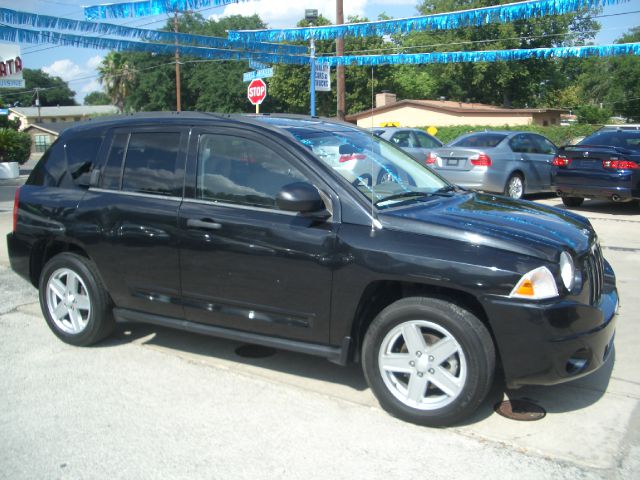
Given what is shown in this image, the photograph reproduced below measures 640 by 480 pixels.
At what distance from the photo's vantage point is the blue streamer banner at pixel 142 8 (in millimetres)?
12172

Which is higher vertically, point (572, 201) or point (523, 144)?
point (523, 144)

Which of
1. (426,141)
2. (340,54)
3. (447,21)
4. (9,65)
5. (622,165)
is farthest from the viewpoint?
(9,65)

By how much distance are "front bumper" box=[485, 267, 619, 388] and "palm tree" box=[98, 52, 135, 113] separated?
68.3 meters

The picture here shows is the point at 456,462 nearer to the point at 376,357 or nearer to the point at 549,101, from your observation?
the point at 376,357

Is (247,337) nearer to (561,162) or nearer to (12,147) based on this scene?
(561,162)

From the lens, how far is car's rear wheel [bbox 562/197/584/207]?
12906 millimetres

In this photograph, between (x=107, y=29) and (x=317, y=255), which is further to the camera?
(x=107, y=29)

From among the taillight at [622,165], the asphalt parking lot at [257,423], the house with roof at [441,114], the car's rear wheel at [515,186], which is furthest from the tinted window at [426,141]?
the house with roof at [441,114]

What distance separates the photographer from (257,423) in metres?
3.79

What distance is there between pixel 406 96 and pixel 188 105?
24237mm

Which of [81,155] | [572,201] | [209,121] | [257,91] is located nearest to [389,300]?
[209,121]

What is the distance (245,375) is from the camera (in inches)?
178

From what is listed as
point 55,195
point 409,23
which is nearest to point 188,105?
point 409,23

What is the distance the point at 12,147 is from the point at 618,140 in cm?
2568
